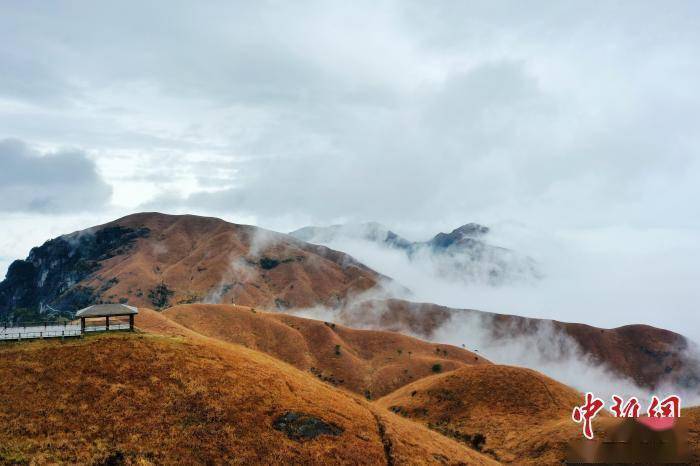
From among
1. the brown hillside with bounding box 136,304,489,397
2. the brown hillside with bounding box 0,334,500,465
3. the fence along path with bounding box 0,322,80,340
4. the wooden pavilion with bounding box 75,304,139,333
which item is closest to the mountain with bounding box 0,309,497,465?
the brown hillside with bounding box 0,334,500,465

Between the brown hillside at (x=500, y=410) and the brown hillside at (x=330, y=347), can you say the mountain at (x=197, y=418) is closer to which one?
the brown hillside at (x=500, y=410)

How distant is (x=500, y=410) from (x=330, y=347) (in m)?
62.6

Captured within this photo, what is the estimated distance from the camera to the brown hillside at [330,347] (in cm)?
11394

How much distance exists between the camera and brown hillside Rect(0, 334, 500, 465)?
3266cm

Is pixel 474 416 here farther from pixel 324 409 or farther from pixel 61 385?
pixel 61 385

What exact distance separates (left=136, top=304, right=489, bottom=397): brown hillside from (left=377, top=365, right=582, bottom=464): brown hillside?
78.6 ft

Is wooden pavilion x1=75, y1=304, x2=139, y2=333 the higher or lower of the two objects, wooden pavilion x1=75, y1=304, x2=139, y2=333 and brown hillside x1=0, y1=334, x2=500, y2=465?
the higher

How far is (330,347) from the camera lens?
4956 inches

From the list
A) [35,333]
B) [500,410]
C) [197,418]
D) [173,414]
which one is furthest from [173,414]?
[500,410]

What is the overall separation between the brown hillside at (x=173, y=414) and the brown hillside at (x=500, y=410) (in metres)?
10.5

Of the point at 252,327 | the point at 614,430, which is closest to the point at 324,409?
the point at 614,430

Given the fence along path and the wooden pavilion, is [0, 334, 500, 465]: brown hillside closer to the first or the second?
the fence along path

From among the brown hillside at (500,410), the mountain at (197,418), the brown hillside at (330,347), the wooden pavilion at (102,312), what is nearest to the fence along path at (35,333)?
the wooden pavilion at (102,312)

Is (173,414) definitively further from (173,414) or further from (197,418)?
(197,418)
